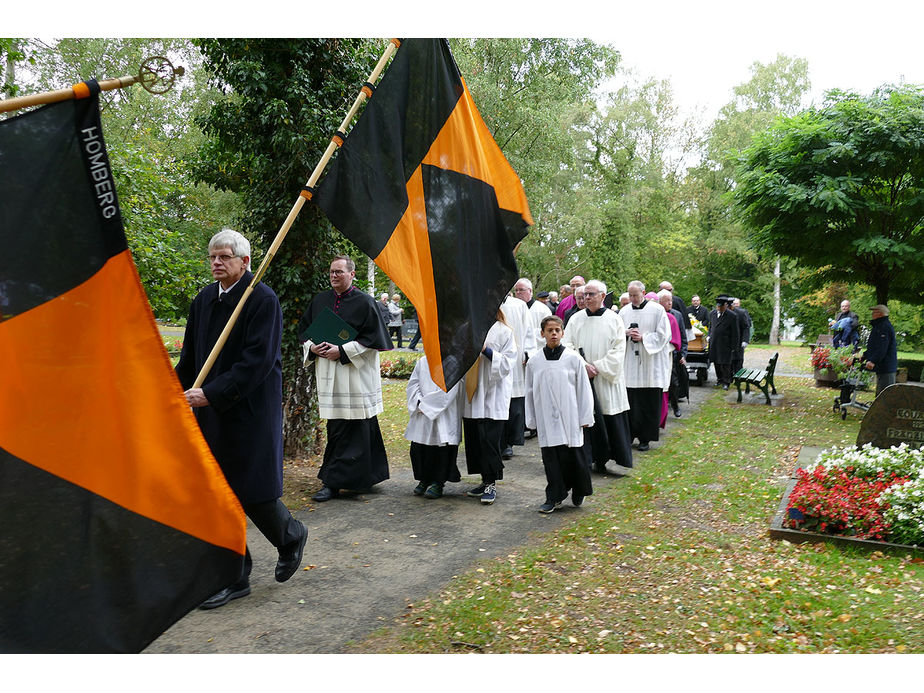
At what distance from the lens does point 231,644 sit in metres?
4.27

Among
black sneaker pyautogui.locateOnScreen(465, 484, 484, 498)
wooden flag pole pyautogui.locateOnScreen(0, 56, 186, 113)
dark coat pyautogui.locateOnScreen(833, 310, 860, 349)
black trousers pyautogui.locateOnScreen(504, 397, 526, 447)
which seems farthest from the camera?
dark coat pyautogui.locateOnScreen(833, 310, 860, 349)

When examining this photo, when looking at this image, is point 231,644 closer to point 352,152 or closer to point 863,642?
point 352,152

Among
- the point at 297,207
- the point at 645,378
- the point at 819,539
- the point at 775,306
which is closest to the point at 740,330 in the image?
the point at 645,378

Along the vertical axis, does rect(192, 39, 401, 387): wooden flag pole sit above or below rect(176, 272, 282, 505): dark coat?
above

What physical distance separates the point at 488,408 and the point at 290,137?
3.75 metres

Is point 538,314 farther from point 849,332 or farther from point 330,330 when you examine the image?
point 849,332

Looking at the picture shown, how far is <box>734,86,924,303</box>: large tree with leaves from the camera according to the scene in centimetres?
1252

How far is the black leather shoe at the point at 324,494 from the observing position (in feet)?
24.2

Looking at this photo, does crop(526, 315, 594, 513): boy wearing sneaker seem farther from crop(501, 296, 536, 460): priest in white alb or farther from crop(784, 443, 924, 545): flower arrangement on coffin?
crop(501, 296, 536, 460): priest in white alb

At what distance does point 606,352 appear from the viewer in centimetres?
877

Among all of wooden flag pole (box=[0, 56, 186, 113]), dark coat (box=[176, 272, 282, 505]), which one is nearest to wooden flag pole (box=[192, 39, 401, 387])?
dark coat (box=[176, 272, 282, 505])

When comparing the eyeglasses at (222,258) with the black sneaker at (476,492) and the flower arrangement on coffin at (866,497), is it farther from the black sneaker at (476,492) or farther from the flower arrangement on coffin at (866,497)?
the flower arrangement on coffin at (866,497)

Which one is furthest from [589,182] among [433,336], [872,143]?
[433,336]

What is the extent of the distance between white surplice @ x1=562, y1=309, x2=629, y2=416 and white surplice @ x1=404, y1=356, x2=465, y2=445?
1.91 metres
